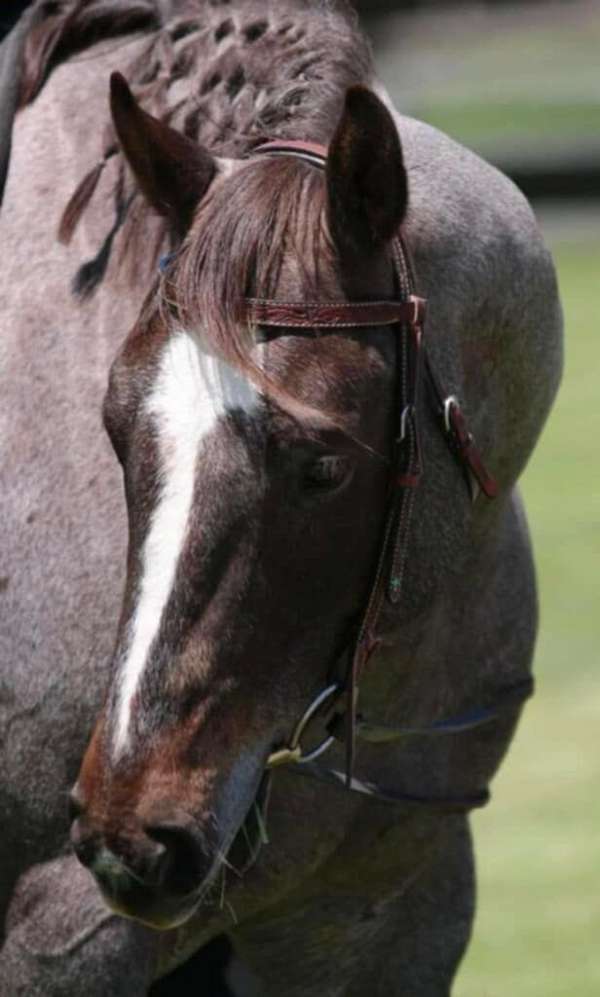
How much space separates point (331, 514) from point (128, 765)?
470mm

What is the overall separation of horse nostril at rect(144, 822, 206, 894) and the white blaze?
0.13 meters

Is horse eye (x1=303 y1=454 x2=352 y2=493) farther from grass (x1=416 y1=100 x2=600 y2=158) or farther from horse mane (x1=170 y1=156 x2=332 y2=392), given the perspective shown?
grass (x1=416 y1=100 x2=600 y2=158)

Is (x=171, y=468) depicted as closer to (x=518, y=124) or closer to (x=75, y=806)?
(x=75, y=806)

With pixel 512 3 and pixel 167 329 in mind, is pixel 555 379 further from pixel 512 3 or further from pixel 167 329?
pixel 512 3

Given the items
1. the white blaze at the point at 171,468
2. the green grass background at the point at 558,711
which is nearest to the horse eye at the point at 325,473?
the white blaze at the point at 171,468

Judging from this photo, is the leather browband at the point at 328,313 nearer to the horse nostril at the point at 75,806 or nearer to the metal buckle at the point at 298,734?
the metal buckle at the point at 298,734

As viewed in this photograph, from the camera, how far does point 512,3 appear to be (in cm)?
2748

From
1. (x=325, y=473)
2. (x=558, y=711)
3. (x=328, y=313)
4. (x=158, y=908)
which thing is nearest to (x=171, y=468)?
(x=325, y=473)

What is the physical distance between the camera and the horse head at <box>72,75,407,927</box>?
3.06 m

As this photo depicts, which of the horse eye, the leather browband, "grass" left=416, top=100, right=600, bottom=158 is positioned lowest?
"grass" left=416, top=100, right=600, bottom=158

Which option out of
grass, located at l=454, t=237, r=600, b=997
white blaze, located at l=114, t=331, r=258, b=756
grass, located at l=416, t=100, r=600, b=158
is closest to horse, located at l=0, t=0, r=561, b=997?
white blaze, located at l=114, t=331, r=258, b=756

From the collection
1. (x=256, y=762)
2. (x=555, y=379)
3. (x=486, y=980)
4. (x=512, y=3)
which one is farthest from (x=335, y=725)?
(x=512, y=3)

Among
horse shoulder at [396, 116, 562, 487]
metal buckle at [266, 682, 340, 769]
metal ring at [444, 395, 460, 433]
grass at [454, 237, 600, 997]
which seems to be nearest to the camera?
metal buckle at [266, 682, 340, 769]

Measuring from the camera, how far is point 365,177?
324cm
